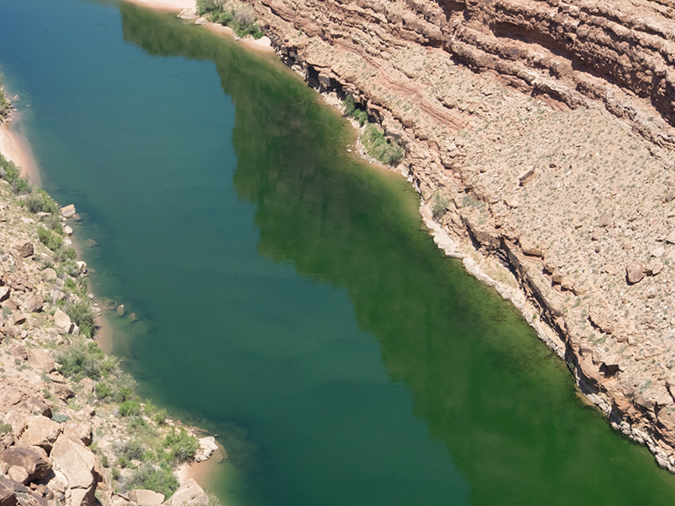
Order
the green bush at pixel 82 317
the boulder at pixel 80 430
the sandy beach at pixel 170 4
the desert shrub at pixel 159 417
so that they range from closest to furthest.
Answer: the boulder at pixel 80 430, the desert shrub at pixel 159 417, the green bush at pixel 82 317, the sandy beach at pixel 170 4

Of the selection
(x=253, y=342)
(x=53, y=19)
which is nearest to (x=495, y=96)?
(x=253, y=342)

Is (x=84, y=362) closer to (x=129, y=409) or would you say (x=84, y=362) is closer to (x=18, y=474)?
(x=129, y=409)

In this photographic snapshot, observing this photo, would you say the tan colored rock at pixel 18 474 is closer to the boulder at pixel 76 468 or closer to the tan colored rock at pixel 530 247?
the boulder at pixel 76 468

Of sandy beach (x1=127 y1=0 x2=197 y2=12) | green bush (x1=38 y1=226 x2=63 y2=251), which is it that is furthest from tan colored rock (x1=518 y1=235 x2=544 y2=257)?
sandy beach (x1=127 y1=0 x2=197 y2=12)

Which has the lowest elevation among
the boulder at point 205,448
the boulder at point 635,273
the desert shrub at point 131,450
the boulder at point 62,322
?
the boulder at point 205,448

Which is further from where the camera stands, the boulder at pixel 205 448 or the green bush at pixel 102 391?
the green bush at pixel 102 391

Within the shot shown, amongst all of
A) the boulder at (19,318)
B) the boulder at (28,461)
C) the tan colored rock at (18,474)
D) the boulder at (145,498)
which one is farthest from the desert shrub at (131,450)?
the boulder at (19,318)
